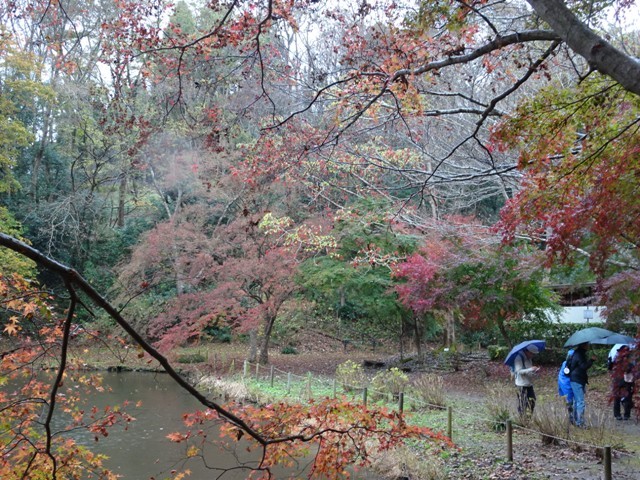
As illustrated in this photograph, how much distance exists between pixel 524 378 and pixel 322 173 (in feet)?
17.6

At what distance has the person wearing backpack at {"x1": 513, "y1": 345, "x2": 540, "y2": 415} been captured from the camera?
823 cm

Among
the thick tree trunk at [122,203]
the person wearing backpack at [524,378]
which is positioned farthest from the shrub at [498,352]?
the thick tree trunk at [122,203]

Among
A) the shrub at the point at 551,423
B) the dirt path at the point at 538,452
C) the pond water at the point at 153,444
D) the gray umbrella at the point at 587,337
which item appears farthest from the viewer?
the gray umbrella at the point at 587,337

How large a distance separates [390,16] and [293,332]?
1821 cm

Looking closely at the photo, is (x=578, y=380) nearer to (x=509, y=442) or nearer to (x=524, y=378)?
(x=524, y=378)

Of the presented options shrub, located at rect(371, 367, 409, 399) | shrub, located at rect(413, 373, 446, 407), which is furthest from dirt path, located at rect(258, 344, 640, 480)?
shrub, located at rect(371, 367, 409, 399)

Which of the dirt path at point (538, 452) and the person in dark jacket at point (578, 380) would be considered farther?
the person in dark jacket at point (578, 380)

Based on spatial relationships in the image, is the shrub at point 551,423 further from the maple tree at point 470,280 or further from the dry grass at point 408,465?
the maple tree at point 470,280

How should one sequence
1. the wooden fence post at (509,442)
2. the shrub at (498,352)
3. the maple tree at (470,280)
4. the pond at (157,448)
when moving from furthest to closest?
the shrub at (498,352), the maple tree at (470,280), the pond at (157,448), the wooden fence post at (509,442)

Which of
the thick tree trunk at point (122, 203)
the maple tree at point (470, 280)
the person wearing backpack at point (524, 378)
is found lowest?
the person wearing backpack at point (524, 378)

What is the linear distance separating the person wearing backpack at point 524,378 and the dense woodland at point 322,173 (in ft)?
5.71

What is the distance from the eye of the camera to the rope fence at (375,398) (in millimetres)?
7016

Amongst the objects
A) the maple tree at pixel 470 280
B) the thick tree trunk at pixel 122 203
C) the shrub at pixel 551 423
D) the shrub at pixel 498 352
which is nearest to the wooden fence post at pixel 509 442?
the shrub at pixel 551 423

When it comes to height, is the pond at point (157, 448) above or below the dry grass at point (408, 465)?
below
